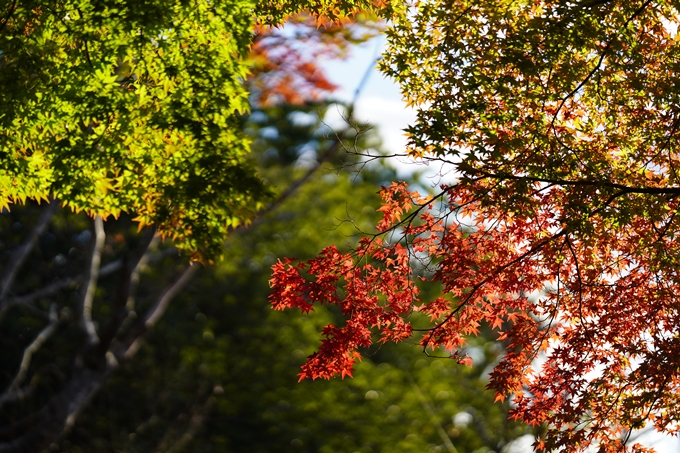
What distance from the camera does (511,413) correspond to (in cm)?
629

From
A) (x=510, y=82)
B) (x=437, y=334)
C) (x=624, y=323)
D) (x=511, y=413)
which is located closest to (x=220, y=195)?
(x=437, y=334)

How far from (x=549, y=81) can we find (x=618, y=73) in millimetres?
679

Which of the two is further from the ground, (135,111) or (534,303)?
(135,111)

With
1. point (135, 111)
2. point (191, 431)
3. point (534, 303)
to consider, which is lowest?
point (534, 303)

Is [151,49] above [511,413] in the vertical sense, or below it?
above

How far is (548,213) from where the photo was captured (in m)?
6.18

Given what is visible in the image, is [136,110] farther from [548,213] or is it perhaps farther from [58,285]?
[58,285]

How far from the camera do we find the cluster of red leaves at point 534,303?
6.11 metres

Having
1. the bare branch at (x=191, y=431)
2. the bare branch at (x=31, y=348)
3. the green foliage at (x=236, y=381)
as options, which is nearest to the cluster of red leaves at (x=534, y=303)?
the bare branch at (x=31, y=348)

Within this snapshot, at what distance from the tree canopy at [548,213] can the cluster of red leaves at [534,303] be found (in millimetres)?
17

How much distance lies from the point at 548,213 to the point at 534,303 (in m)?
0.84

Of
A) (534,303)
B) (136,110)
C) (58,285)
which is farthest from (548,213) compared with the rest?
(58,285)

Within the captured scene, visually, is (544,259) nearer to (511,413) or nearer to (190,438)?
(511,413)

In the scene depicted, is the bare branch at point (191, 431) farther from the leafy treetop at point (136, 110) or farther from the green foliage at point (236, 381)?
the leafy treetop at point (136, 110)
